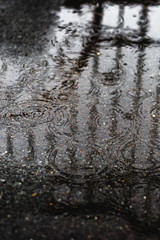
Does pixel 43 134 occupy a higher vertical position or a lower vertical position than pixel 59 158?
higher

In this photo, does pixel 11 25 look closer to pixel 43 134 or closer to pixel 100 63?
pixel 100 63

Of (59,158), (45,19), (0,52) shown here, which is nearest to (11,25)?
(45,19)

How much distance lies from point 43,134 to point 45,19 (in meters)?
3.18

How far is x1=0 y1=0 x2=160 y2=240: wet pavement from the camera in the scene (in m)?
2.19

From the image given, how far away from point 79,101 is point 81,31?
1.99 metres

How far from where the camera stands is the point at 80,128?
3.07 metres

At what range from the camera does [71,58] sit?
4.25 metres

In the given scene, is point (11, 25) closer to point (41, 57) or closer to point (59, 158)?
point (41, 57)

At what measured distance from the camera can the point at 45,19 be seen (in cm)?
550

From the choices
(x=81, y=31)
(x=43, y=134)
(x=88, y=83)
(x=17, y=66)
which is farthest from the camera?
(x=81, y=31)

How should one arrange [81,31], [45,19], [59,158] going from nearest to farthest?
[59,158], [81,31], [45,19]

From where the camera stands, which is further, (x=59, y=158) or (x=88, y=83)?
(x=88, y=83)

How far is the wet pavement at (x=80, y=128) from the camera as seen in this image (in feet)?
7.20

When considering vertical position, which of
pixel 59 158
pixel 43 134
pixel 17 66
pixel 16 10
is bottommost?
pixel 59 158
